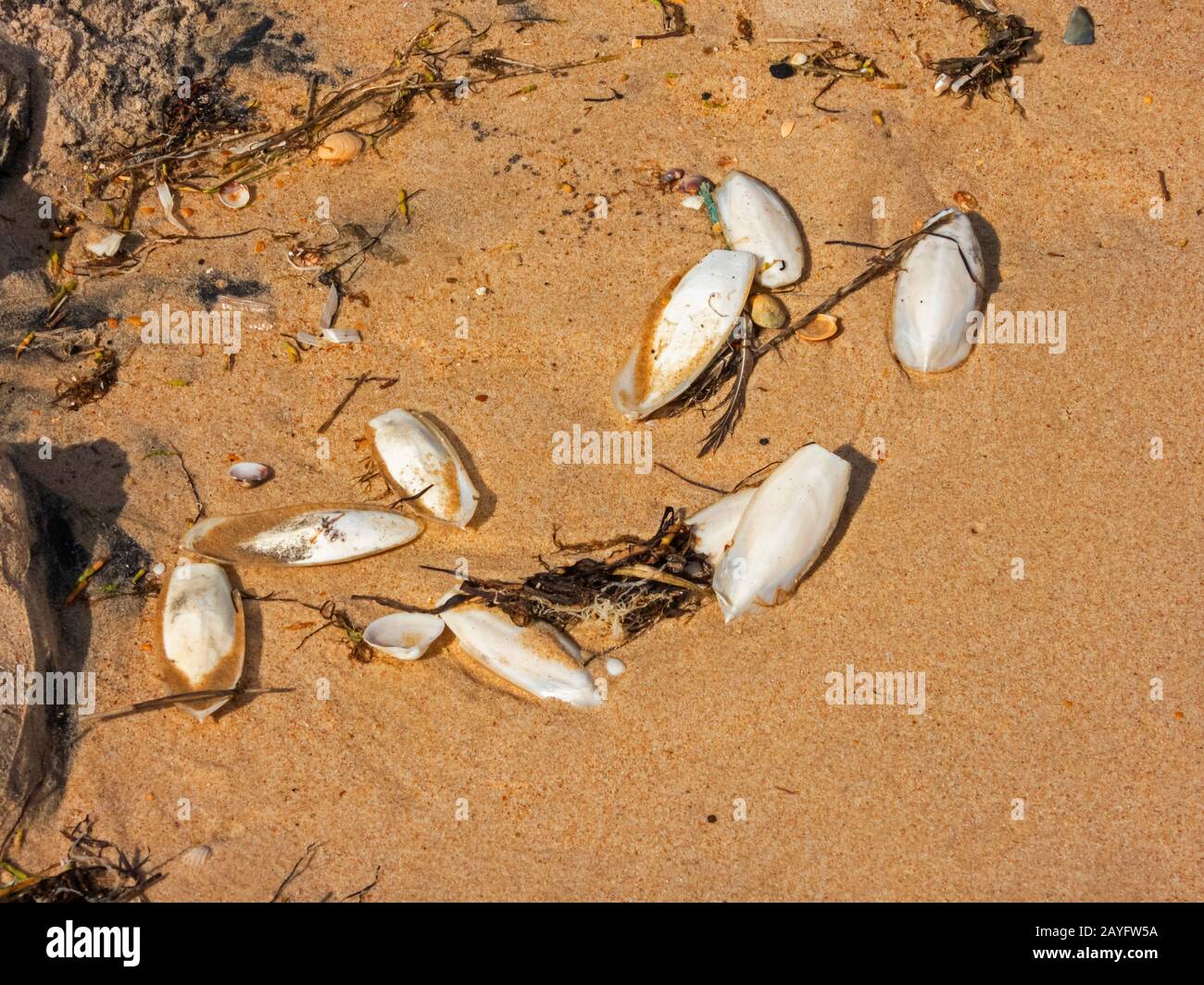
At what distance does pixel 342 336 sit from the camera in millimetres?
3059

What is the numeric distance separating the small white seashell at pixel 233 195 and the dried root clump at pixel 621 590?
156 centimetres

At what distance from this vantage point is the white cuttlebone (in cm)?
285

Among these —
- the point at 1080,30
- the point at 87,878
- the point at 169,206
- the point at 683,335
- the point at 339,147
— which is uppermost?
the point at 1080,30

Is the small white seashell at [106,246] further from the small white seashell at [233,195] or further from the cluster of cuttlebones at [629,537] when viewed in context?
the cluster of cuttlebones at [629,537]

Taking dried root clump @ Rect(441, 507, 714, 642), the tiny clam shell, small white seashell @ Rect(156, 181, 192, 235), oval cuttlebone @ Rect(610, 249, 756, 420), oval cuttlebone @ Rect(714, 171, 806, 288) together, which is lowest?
dried root clump @ Rect(441, 507, 714, 642)

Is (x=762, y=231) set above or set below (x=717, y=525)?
above

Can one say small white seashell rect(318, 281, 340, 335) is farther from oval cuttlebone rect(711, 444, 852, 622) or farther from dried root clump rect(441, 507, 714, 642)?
oval cuttlebone rect(711, 444, 852, 622)

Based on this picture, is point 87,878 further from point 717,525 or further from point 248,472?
point 717,525

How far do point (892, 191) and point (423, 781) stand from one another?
8.09 feet

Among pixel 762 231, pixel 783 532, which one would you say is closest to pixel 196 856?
pixel 783 532

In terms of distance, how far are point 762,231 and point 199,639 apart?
7.11 feet

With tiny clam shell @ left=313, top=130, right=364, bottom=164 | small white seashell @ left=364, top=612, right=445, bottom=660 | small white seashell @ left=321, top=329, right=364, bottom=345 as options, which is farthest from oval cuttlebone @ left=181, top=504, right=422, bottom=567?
tiny clam shell @ left=313, top=130, right=364, bottom=164

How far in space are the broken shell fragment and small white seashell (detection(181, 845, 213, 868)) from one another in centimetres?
232

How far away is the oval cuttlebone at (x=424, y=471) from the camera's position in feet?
9.34
